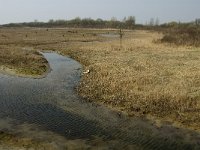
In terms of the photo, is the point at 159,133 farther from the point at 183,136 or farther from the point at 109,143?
the point at 109,143

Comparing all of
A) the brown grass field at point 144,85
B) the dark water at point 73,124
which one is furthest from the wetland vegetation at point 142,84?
the dark water at point 73,124

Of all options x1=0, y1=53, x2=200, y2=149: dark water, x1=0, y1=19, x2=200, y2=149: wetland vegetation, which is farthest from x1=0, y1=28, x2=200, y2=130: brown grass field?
x1=0, y1=53, x2=200, y2=149: dark water

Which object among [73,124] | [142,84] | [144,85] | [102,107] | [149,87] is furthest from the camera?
[142,84]

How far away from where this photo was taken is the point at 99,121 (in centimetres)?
1903

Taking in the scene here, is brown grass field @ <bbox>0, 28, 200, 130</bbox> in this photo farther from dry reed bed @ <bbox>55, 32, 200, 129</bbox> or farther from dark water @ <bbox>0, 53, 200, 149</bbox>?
dark water @ <bbox>0, 53, 200, 149</bbox>

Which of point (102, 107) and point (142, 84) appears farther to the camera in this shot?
point (142, 84)

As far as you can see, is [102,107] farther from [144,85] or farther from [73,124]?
[144,85]

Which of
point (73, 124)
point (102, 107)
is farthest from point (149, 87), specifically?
point (73, 124)

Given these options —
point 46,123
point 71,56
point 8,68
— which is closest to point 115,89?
point 46,123

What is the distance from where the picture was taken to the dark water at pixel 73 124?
16.1 meters

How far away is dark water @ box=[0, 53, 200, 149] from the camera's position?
16.1m

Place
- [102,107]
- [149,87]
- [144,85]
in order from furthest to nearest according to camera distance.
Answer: [144,85], [149,87], [102,107]

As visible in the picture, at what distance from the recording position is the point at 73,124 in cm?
1850

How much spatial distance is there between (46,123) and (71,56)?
2742 cm
